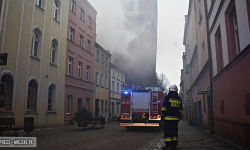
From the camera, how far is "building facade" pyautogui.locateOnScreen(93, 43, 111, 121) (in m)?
28.1

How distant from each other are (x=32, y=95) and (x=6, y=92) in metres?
2.47

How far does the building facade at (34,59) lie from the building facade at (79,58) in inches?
47.5

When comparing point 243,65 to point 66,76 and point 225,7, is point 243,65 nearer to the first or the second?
point 225,7

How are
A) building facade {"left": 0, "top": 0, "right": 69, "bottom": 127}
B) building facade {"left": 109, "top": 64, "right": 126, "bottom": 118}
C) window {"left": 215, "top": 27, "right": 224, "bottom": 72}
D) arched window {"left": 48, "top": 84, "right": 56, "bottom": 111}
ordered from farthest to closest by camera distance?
building facade {"left": 109, "top": 64, "right": 126, "bottom": 118}, arched window {"left": 48, "top": 84, "right": 56, "bottom": 111}, building facade {"left": 0, "top": 0, "right": 69, "bottom": 127}, window {"left": 215, "top": 27, "right": 224, "bottom": 72}

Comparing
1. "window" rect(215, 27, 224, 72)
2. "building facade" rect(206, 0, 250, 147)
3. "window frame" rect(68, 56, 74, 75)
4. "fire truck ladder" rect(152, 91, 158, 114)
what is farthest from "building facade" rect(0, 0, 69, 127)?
"window" rect(215, 27, 224, 72)

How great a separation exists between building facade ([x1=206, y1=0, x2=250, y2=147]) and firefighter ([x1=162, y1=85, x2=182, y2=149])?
1.82m

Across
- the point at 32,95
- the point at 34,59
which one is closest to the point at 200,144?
the point at 32,95

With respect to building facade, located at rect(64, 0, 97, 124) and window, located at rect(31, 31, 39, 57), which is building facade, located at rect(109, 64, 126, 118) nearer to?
building facade, located at rect(64, 0, 97, 124)

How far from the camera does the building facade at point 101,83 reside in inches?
1107

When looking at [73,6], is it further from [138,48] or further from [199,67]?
[138,48]

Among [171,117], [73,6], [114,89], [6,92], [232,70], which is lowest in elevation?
[171,117]

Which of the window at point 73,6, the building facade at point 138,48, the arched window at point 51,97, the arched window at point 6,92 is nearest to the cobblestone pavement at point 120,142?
the arched window at point 6,92

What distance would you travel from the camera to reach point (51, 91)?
720 inches

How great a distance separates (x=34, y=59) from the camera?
51.0ft
